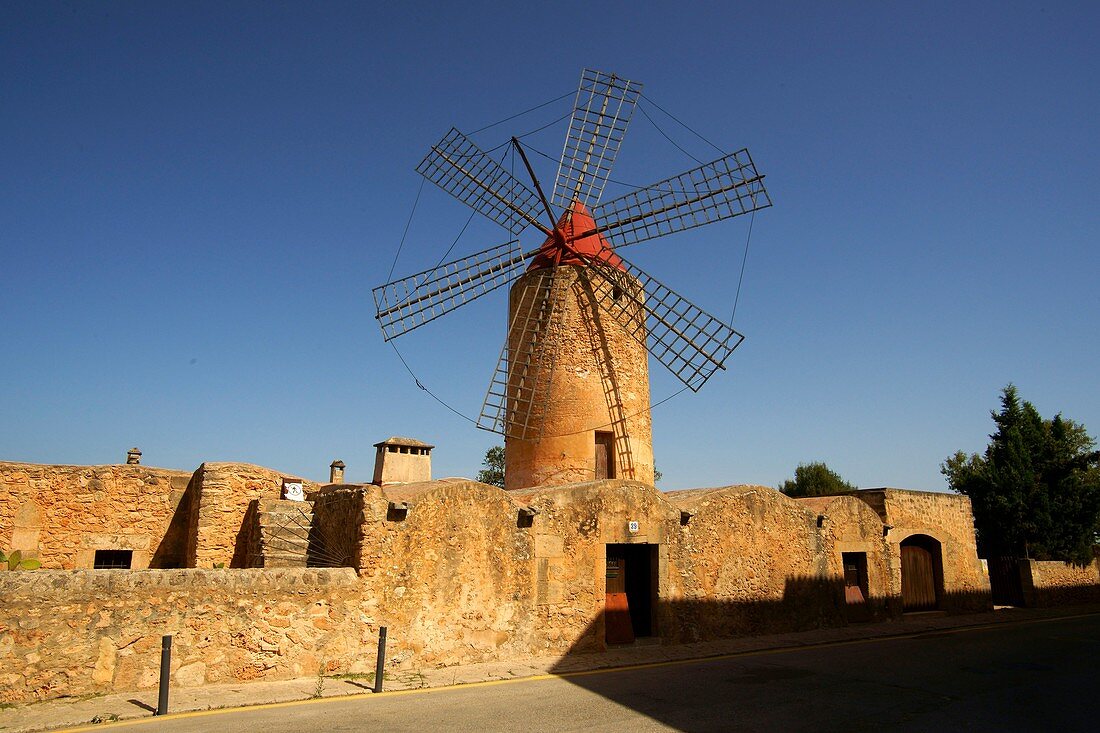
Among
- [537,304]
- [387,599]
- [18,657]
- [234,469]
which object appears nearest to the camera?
[18,657]

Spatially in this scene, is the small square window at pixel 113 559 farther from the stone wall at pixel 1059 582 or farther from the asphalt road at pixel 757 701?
the stone wall at pixel 1059 582

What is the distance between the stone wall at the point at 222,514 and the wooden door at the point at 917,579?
1402 cm

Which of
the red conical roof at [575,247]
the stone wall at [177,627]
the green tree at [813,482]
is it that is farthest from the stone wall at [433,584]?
the green tree at [813,482]

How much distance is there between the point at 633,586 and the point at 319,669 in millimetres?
5647

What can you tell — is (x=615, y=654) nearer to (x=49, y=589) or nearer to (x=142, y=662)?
(x=142, y=662)

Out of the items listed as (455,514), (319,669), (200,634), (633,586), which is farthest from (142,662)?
(633,586)

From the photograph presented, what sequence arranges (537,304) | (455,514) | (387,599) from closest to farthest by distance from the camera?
1. (387,599)
2. (455,514)
3. (537,304)

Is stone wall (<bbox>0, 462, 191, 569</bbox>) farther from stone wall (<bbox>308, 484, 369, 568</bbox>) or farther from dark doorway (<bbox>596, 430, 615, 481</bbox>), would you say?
dark doorway (<bbox>596, 430, 615, 481</bbox>)

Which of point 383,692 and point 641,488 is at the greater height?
point 641,488

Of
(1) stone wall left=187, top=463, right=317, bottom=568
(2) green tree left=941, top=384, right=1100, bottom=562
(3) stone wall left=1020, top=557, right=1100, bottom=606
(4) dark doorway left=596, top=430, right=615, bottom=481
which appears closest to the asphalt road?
(4) dark doorway left=596, top=430, right=615, bottom=481

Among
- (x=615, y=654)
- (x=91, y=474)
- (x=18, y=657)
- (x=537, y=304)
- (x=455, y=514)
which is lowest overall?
(x=615, y=654)

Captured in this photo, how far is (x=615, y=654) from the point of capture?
35.3 feet

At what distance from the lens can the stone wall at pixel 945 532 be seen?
52.9 feet

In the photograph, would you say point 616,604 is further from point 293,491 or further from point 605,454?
point 293,491
